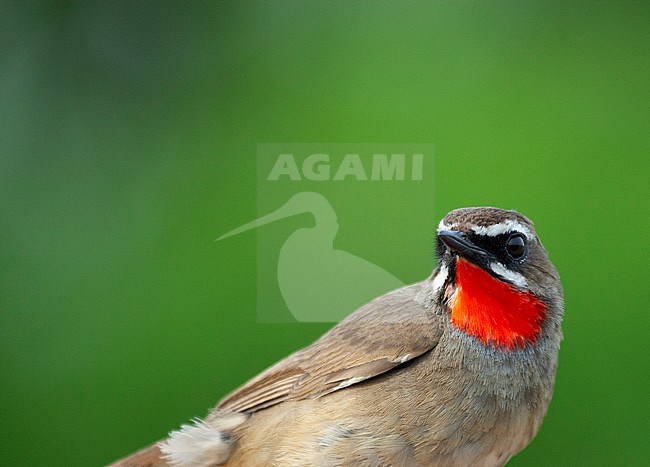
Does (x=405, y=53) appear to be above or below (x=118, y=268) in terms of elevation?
above

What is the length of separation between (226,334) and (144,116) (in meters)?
1.86

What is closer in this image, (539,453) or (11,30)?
(539,453)

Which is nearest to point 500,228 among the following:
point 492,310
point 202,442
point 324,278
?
point 492,310

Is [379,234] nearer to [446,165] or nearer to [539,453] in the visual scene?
[446,165]

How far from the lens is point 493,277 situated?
2.49 metres

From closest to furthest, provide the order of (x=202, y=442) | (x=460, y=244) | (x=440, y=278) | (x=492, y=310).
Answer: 1. (x=460, y=244)
2. (x=492, y=310)
3. (x=440, y=278)
4. (x=202, y=442)

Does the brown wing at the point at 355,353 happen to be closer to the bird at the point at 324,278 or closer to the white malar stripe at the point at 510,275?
the white malar stripe at the point at 510,275

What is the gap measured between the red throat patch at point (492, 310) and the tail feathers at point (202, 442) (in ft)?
3.09

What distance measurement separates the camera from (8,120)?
18.6 feet

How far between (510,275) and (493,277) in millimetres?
71

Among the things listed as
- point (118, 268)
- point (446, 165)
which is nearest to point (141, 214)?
point (118, 268)

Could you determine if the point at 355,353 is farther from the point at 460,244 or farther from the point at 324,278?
the point at 324,278

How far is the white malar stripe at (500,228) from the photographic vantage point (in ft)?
8.00

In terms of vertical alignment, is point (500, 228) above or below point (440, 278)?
above
